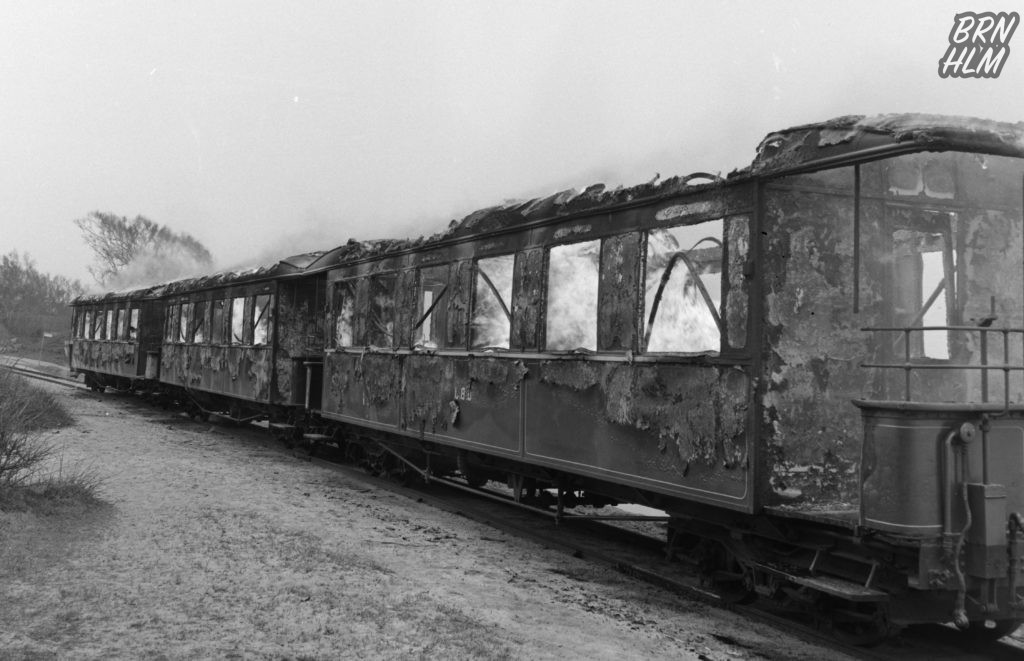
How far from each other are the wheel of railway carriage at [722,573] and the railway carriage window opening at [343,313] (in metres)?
6.47

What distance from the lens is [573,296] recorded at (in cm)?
681

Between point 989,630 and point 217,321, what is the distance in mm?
14711

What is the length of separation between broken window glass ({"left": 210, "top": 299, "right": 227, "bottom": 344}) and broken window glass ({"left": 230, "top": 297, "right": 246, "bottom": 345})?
56 cm

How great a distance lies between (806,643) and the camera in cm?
484

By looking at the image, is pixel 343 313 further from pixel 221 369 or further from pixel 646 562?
pixel 646 562

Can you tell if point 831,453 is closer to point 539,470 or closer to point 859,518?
point 859,518

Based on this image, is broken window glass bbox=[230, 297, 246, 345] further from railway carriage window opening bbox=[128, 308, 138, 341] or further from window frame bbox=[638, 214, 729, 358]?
window frame bbox=[638, 214, 729, 358]

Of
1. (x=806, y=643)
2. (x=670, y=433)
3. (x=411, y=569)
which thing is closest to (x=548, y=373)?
(x=670, y=433)

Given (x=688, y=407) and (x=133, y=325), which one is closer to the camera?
(x=688, y=407)

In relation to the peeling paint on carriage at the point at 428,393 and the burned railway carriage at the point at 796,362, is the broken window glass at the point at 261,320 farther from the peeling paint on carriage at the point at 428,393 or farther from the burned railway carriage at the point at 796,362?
the burned railway carriage at the point at 796,362

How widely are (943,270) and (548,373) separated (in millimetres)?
3115

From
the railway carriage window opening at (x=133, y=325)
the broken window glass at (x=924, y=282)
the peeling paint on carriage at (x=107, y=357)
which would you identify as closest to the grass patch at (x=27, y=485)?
the broken window glass at (x=924, y=282)

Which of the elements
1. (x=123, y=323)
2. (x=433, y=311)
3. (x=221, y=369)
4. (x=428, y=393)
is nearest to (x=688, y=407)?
(x=428, y=393)

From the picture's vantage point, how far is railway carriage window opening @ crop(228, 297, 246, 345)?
48.7 feet
